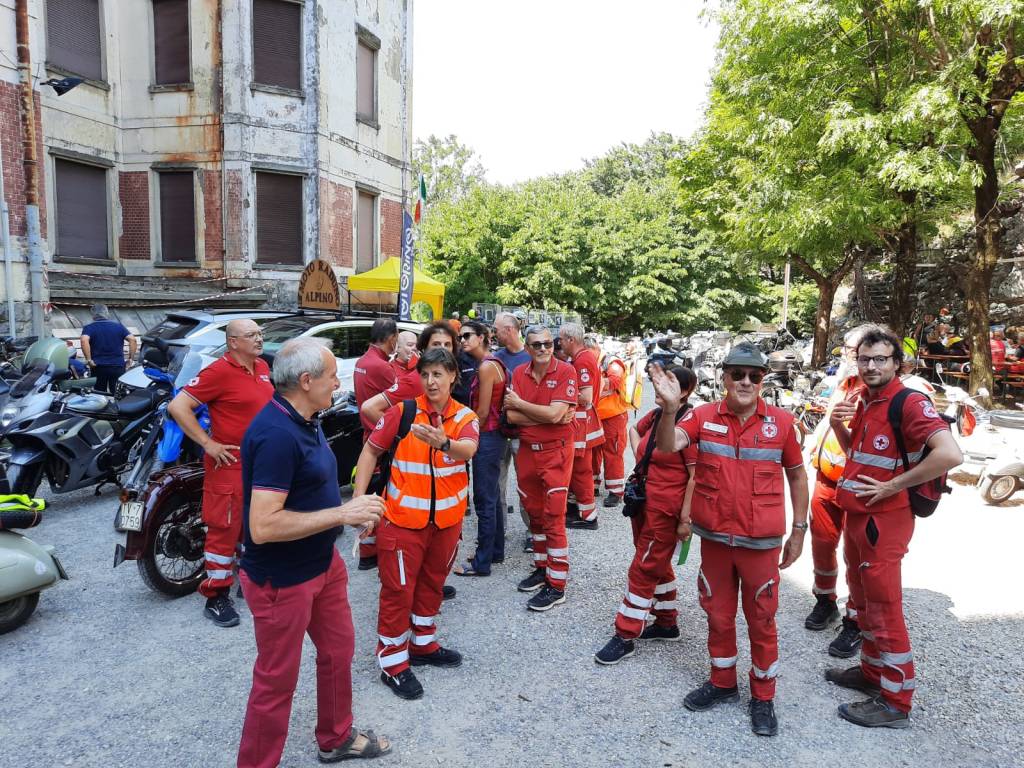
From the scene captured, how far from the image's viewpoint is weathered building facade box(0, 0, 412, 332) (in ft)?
47.5

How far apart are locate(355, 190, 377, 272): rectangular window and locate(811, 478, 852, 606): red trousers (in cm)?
1514

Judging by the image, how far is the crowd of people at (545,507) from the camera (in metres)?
2.49

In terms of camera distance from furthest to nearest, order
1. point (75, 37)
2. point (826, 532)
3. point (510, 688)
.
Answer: point (75, 37) → point (826, 532) → point (510, 688)

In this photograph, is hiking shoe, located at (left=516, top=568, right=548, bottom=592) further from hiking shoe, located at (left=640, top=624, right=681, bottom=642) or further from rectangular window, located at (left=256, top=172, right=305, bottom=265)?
rectangular window, located at (left=256, top=172, right=305, bottom=265)

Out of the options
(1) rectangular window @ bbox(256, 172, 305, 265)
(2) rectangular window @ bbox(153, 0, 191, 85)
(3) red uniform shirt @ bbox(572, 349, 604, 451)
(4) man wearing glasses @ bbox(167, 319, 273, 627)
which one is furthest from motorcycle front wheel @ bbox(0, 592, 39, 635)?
(2) rectangular window @ bbox(153, 0, 191, 85)

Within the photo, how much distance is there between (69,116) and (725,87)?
14.4 metres

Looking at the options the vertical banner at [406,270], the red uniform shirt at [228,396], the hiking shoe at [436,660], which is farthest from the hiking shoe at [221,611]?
the vertical banner at [406,270]

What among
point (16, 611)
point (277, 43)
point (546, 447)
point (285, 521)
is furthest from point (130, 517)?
point (277, 43)

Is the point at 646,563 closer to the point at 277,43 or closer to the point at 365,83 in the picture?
the point at 277,43

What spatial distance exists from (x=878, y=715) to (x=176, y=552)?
4240 millimetres

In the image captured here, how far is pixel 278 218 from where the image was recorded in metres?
15.8

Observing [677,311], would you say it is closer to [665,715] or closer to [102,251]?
[102,251]

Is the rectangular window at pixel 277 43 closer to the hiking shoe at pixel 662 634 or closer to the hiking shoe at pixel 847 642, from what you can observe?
the hiking shoe at pixel 662 634

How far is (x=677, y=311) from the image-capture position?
96.3 ft
